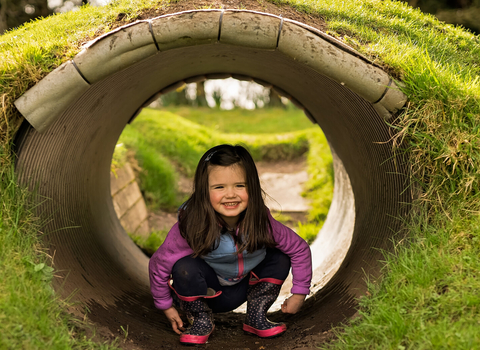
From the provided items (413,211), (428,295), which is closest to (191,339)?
(428,295)

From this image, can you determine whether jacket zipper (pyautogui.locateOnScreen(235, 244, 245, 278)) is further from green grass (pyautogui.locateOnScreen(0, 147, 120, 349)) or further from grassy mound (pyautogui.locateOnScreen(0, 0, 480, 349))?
green grass (pyautogui.locateOnScreen(0, 147, 120, 349))

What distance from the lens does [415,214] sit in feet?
8.73

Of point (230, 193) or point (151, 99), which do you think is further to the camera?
point (151, 99)

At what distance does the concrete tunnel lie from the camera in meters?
2.59

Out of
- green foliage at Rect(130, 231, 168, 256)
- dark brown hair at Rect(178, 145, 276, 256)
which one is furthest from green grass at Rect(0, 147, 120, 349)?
green foliage at Rect(130, 231, 168, 256)

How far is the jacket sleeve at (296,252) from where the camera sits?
9.85ft

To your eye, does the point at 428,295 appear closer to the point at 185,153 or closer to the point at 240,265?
the point at 240,265

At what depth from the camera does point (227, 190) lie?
114 inches

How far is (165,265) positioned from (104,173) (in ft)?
7.07

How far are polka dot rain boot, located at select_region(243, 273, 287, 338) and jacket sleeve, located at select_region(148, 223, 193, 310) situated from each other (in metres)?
0.54

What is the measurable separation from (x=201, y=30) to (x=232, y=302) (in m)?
1.81

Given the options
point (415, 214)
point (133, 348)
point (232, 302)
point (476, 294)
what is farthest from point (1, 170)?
point (476, 294)

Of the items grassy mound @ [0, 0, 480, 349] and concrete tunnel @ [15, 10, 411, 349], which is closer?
grassy mound @ [0, 0, 480, 349]

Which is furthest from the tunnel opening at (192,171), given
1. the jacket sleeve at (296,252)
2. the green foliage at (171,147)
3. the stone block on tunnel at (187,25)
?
the stone block on tunnel at (187,25)
